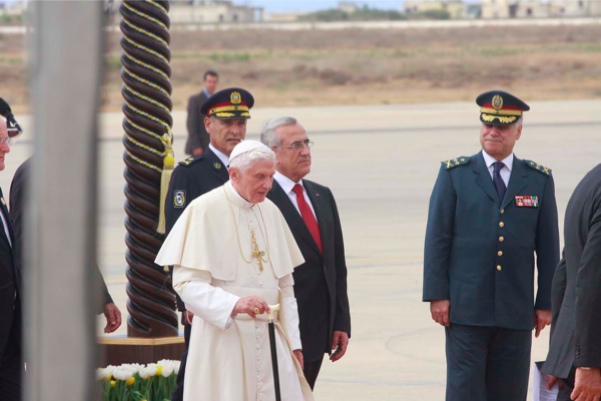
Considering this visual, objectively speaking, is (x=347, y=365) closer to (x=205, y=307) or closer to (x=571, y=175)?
(x=205, y=307)

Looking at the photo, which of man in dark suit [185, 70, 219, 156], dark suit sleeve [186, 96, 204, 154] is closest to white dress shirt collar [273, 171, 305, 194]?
man in dark suit [185, 70, 219, 156]

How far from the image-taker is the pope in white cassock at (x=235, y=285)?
15.2ft

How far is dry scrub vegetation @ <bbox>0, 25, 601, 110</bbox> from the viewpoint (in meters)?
47.7

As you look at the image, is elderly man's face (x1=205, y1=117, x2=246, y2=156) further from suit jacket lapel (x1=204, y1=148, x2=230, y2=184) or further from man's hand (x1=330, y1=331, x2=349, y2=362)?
man's hand (x1=330, y1=331, x2=349, y2=362)

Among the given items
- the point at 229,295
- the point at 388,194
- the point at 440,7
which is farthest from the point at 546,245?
the point at 440,7

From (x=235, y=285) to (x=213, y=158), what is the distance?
3.77 feet

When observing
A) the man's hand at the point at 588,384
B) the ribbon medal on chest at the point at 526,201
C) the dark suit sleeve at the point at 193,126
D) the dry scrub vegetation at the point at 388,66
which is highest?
the dry scrub vegetation at the point at 388,66

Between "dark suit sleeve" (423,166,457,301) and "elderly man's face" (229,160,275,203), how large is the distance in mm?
1261

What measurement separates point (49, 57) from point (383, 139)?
82.8 feet

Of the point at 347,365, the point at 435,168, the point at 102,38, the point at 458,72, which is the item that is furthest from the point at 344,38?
the point at 102,38

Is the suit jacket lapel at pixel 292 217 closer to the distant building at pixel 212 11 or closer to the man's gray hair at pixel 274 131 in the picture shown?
the man's gray hair at pixel 274 131

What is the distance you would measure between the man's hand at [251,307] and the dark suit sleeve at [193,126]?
1260 centimetres

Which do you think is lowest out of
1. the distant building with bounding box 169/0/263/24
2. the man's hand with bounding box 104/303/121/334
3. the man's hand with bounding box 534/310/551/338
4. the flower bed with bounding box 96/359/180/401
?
the flower bed with bounding box 96/359/180/401

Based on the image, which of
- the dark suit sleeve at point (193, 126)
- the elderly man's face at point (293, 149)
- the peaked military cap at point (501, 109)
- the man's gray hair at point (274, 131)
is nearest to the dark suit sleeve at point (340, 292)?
the elderly man's face at point (293, 149)
